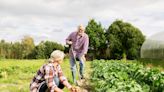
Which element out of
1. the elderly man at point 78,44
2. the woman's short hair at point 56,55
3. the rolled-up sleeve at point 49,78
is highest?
the elderly man at point 78,44

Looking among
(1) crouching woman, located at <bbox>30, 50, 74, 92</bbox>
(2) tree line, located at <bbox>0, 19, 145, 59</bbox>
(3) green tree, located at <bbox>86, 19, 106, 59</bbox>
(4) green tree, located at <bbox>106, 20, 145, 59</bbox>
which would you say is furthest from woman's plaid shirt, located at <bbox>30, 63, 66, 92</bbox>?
(3) green tree, located at <bbox>86, 19, 106, 59</bbox>

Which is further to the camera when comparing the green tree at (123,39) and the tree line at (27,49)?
the tree line at (27,49)

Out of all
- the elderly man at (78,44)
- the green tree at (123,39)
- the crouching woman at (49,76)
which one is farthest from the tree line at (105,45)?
the crouching woman at (49,76)

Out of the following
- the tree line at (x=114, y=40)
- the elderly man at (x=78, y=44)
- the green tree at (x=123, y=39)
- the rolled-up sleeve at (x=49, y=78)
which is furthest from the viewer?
the tree line at (x=114, y=40)

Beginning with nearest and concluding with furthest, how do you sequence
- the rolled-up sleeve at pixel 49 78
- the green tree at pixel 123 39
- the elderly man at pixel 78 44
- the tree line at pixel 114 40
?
1. the rolled-up sleeve at pixel 49 78
2. the elderly man at pixel 78 44
3. the green tree at pixel 123 39
4. the tree line at pixel 114 40

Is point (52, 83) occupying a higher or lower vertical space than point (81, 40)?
lower

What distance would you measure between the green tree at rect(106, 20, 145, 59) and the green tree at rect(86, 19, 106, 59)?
1203 mm

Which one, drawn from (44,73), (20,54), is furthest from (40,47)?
(44,73)

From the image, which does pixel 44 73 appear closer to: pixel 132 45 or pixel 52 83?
pixel 52 83

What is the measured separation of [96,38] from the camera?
56.2 m

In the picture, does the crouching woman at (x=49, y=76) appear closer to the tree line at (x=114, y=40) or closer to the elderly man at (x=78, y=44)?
the elderly man at (x=78, y=44)

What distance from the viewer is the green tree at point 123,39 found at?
5519cm

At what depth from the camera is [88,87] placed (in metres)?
10.3

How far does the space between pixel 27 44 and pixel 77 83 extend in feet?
174
